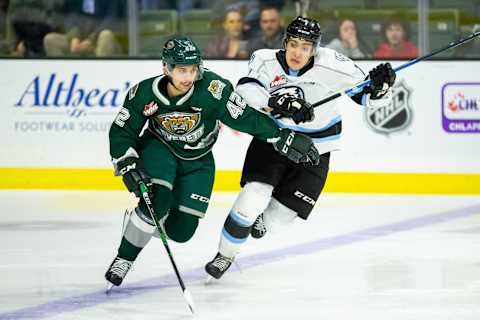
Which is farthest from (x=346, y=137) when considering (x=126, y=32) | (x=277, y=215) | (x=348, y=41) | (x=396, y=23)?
(x=277, y=215)

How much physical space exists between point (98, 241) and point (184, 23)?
2.52 m

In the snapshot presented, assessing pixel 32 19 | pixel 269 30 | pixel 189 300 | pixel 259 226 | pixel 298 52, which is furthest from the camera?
pixel 32 19

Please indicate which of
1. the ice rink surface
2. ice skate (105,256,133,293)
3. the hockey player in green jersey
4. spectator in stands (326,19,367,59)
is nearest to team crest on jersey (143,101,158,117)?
the hockey player in green jersey

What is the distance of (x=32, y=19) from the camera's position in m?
7.86

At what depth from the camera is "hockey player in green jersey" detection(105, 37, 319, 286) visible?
13.7 feet

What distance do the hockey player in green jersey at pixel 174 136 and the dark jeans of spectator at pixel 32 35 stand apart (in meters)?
3.53

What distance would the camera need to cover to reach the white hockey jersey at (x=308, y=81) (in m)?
4.62

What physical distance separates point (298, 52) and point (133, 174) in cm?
83

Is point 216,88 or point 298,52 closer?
point 216,88

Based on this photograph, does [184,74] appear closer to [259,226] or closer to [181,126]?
[181,126]

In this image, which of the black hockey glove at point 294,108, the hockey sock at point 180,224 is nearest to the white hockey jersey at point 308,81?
the black hockey glove at point 294,108

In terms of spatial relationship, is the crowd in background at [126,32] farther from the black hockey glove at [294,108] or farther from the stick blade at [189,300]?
the stick blade at [189,300]

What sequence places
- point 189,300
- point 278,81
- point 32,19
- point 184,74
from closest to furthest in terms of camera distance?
point 189,300, point 184,74, point 278,81, point 32,19

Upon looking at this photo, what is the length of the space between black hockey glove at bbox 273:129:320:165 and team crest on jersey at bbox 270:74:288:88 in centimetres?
34
